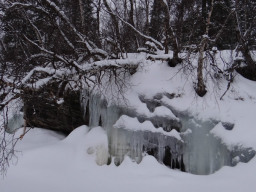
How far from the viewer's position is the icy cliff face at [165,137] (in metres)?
5.45

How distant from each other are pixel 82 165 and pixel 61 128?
2196 mm

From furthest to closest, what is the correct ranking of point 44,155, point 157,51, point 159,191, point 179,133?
point 157,51, point 44,155, point 179,133, point 159,191

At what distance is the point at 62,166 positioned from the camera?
6082mm

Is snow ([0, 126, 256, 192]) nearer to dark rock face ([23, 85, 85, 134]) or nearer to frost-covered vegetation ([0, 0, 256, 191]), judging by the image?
frost-covered vegetation ([0, 0, 256, 191])

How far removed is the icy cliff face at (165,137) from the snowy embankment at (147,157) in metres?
0.09

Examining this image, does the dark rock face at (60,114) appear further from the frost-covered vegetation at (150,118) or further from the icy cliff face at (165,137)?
the icy cliff face at (165,137)

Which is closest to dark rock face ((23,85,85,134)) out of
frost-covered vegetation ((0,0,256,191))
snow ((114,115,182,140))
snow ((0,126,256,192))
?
frost-covered vegetation ((0,0,256,191))

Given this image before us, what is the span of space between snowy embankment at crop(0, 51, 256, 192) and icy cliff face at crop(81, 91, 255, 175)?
0.09m

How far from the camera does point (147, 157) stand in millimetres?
5902

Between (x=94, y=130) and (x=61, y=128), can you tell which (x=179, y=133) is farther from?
(x=61, y=128)

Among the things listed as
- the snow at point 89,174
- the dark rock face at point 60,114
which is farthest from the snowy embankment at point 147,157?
the dark rock face at point 60,114

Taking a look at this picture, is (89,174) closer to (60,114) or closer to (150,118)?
(150,118)

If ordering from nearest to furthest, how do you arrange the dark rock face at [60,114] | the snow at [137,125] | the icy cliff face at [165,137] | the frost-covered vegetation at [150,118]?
the frost-covered vegetation at [150,118], the icy cliff face at [165,137], the snow at [137,125], the dark rock face at [60,114]

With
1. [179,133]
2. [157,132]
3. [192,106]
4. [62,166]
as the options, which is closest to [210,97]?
[192,106]
